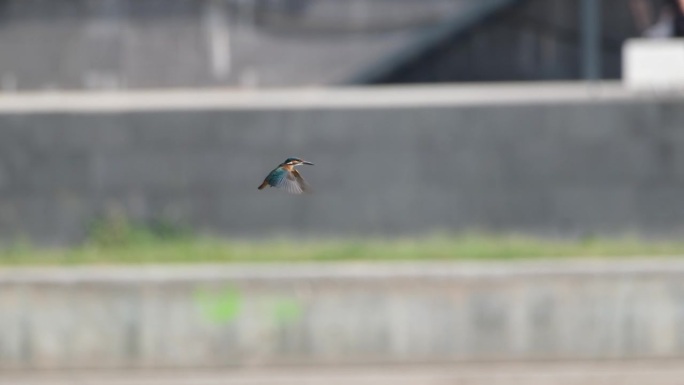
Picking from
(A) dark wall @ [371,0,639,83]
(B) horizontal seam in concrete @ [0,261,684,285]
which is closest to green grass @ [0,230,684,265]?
(B) horizontal seam in concrete @ [0,261,684,285]

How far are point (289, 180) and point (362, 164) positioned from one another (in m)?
10.7

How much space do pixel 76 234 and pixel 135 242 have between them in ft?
2.39

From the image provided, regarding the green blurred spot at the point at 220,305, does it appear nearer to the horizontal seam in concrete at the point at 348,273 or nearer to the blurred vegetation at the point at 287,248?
the horizontal seam in concrete at the point at 348,273

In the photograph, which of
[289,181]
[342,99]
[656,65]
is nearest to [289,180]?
[289,181]

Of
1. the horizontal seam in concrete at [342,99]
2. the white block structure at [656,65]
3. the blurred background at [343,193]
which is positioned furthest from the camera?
the white block structure at [656,65]

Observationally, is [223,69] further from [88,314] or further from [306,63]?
[88,314]

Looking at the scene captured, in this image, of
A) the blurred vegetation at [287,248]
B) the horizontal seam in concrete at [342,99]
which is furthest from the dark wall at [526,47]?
the blurred vegetation at [287,248]

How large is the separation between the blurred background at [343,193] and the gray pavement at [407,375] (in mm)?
32

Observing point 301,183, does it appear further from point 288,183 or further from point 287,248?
point 287,248

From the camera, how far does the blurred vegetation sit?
550 inches

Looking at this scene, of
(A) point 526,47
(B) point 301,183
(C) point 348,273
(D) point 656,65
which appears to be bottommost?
(C) point 348,273

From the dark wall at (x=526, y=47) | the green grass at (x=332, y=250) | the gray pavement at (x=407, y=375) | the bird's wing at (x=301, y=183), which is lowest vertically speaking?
the gray pavement at (x=407, y=375)

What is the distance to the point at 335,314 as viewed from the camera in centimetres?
1318

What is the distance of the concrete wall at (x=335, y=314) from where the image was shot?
13117 mm
